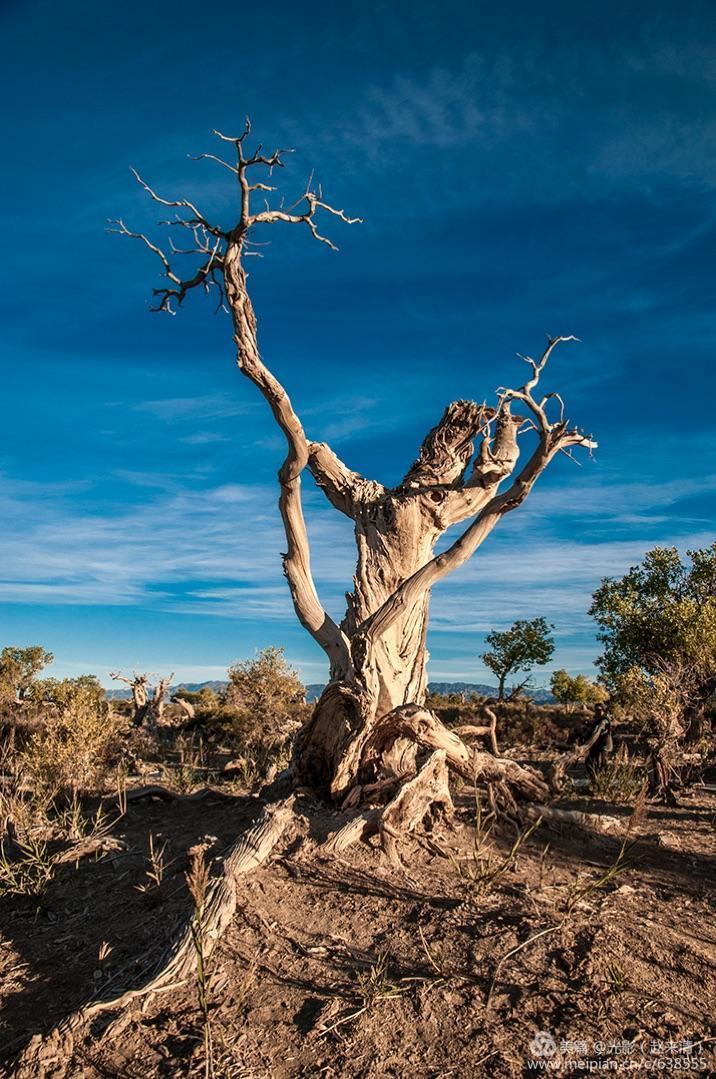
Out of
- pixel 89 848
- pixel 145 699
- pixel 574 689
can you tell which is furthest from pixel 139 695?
pixel 574 689

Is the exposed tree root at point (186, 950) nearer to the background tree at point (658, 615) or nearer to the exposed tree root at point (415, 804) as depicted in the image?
the exposed tree root at point (415, 804)

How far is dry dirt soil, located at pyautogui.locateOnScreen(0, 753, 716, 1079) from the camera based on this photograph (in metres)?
4.00

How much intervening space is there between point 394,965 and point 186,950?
1.40 metres

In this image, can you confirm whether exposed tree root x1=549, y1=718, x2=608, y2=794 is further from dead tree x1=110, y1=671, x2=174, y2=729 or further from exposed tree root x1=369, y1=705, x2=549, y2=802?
dead tree x1=110, y1=671, x2=174, y2=729

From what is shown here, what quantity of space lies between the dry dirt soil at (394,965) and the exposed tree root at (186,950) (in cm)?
8

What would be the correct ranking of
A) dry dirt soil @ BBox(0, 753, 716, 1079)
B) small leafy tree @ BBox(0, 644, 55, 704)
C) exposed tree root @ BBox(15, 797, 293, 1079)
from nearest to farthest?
dry dirt soil @ BBox(0, 753, 716, 1079) < exposed tree root @ BBox(15, 797, 293, 1079) < small leafy tree @ BBox(0, 644, 55, 704)

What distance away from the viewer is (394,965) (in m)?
4.74

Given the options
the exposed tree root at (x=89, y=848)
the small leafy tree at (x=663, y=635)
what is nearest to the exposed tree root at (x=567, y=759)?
the small leafy tree at (x=663, y=635)

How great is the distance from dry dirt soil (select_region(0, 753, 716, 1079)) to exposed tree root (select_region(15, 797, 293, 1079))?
3.0 inches

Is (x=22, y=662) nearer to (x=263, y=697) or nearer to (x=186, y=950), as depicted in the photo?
(x=263, y=697)

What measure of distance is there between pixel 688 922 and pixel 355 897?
2542mm

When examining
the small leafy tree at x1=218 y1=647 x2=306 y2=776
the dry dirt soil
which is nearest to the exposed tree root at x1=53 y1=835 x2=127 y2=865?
A: the dry dirt soil

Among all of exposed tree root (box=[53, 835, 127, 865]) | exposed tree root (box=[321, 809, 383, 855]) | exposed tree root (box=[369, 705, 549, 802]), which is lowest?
exposed tree root (box=[53, 835, 127, 865])

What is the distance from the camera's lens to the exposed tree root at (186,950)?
4.19 meters
